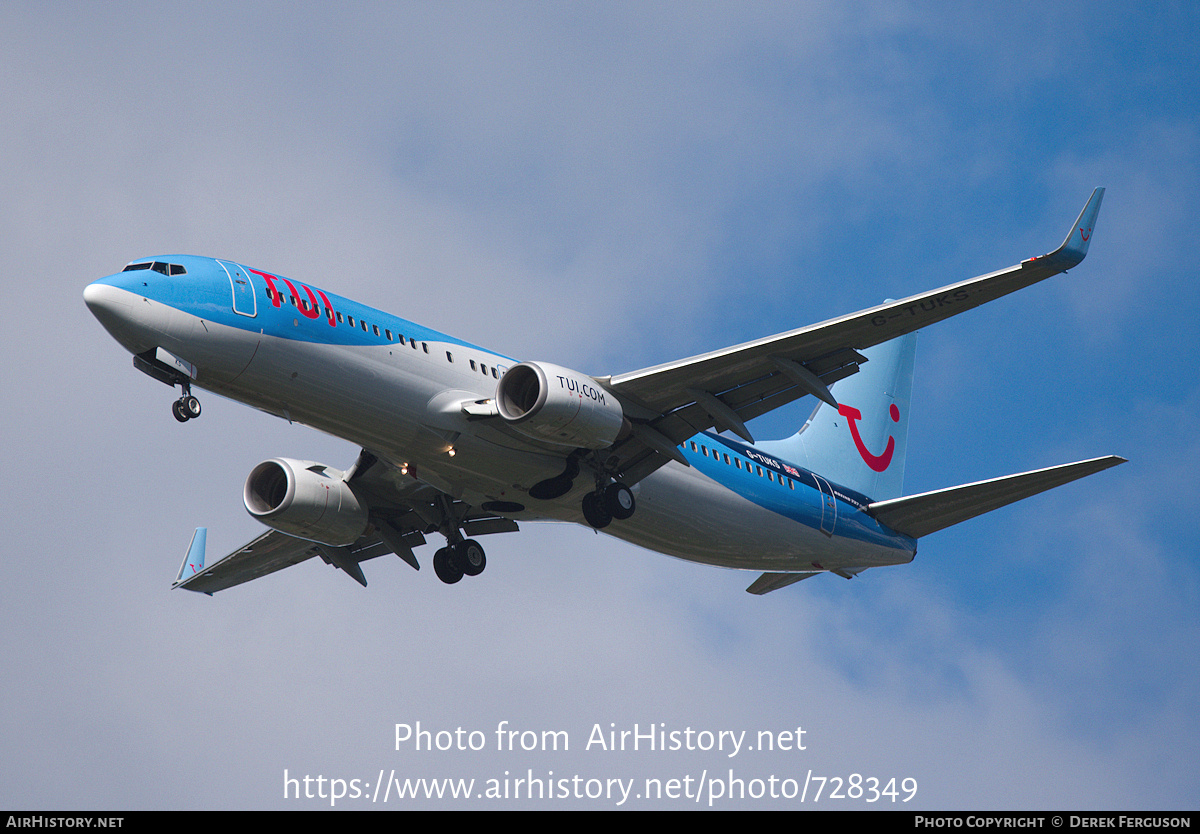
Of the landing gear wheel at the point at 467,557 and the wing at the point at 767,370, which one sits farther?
the landing gear wheel at the point at 467,557

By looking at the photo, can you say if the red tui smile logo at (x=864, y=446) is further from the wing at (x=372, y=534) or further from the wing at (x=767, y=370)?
the wing at (x=372, y=534)

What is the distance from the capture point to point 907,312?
25516mm

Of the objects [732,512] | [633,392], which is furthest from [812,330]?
[732,512]

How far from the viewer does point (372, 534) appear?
32844 millimetres

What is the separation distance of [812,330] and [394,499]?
440 inches

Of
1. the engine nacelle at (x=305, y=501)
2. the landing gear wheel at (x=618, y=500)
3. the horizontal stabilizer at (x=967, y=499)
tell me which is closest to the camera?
the horizontal stabilizer at (x=967, y=499)

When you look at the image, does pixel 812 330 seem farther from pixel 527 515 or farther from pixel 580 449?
pixel 527 515

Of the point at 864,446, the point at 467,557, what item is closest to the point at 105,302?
the point at 467,557

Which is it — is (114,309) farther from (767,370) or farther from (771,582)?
(771,582)

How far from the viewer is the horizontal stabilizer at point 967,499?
2773 centimetres

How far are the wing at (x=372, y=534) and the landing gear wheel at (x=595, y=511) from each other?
3895mm

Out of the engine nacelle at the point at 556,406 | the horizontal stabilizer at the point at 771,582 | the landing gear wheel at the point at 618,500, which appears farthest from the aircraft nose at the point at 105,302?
the horizontal stabilizer at the point at 771,582

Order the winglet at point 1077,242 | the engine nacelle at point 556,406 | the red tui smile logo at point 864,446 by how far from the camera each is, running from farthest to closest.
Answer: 1. the red tui smile logo at point 864,446
2. the engine nacelle at point 556,406
3. the winglet at point 1077,242

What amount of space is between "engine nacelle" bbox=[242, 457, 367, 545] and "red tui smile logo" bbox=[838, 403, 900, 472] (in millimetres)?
14411
